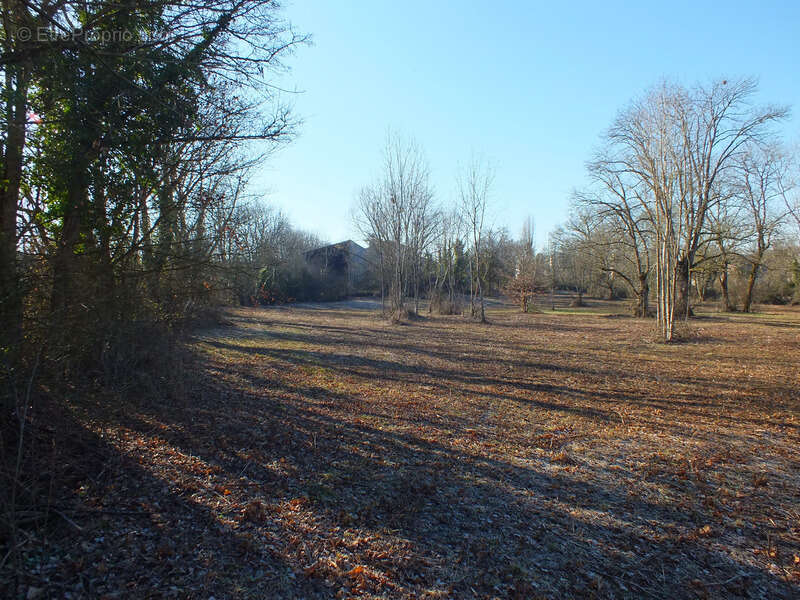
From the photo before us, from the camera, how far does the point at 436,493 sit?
4000 mm

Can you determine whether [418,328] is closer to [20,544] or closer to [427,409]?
[427,409]

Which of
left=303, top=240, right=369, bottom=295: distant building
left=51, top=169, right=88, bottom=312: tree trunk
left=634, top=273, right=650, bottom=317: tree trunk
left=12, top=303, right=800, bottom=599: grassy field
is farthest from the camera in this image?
left=303, top=240, right=369, bottom=295: distant building

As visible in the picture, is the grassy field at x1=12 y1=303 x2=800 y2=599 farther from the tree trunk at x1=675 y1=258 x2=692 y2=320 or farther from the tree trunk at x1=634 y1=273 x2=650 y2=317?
the tree trunk at x1=634 y1=273 x2=650 y2=317

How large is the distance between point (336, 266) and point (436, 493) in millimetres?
39700

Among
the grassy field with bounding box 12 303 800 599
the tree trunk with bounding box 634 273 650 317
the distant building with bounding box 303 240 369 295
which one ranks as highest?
the distant building with bounding box 303 240 369 295

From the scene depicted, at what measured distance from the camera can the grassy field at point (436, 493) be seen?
2.82 meters

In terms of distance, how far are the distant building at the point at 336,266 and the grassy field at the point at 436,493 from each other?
3176 cm

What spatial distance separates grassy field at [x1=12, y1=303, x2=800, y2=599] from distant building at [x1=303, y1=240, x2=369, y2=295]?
31756 millimetres

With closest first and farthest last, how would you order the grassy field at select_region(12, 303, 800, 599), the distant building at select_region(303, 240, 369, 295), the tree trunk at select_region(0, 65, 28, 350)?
the grassy field at select_region(12, 303, 800, 599)
the tree trunk at select_region(0, 65, 28, 350)
the distant building at select_region(303, 240, 369, 295)

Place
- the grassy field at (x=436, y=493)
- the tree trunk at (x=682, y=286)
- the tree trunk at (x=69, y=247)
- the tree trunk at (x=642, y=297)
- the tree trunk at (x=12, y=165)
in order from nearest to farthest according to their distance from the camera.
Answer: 1. the grassy field at (x=436, y=493)
2. the tree trunk at (x=12, y=165)
3. the tree trunk at (x=69, y=247)
4. the tree trunk at (x=682, y=286)
5. the tree trunk at (x=642, y=297)

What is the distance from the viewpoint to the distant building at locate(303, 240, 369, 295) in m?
40.0

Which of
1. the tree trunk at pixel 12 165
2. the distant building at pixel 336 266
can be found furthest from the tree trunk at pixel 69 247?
the distant building at pixel 336 266

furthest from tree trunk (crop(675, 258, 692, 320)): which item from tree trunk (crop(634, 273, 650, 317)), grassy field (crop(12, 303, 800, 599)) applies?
grassy field (crop(12, 303, 800, 599))

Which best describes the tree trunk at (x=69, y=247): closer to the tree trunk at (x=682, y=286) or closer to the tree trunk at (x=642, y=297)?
the tree trunk at (x=682, y=286)
